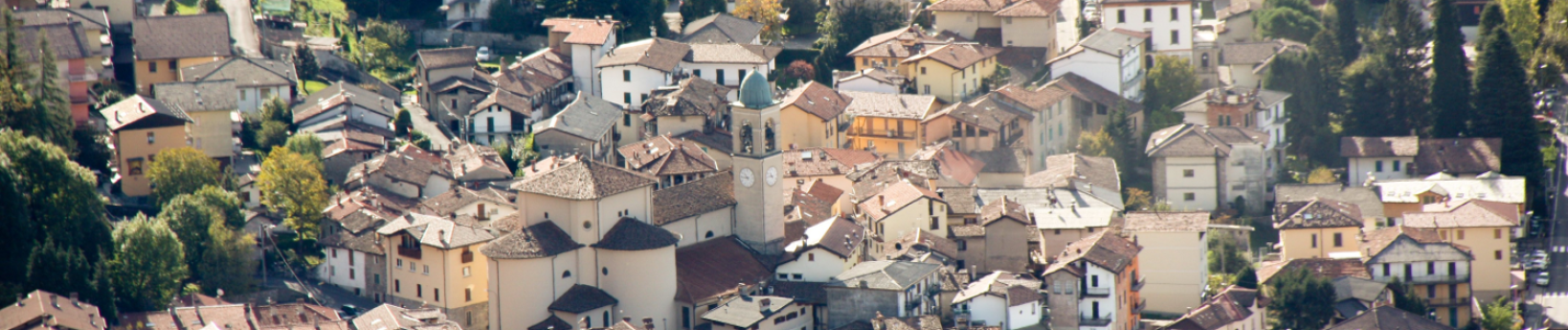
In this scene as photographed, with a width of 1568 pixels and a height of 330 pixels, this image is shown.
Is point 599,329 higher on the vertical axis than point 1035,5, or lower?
lower

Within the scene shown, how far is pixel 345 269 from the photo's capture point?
6831 cm

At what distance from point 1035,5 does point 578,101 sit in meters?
21.9

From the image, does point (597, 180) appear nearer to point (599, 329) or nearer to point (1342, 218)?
point (599, 329)

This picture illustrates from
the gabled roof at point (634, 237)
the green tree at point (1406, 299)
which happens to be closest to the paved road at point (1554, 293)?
the green tree at point (1406, 299)

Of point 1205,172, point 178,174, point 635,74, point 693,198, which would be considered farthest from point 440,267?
point 1205,172

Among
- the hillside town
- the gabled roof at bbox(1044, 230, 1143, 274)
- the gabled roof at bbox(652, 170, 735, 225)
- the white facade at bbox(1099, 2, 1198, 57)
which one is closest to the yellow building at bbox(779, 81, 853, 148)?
the hillside town

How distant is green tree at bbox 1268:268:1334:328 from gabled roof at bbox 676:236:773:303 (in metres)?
16.9

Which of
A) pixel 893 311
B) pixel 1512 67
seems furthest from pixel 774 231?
pixel 1512 67

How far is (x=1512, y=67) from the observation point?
86938mm

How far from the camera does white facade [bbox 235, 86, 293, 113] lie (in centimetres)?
8075

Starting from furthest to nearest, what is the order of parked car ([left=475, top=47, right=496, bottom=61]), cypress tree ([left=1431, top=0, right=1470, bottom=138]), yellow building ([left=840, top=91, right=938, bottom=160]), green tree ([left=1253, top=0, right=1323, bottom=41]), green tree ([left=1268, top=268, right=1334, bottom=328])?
1. green tree ([left=1253, top=0, right=1323, bottom=41])
2. parked car ([left=475, top=47, right=496, bottom=61])
3. cypress tree ([left=1431, top=0, right=1470, bottom=138])
4. yellow building ([left=840, top=91, right=938, bottom=160])
5. green tree ([left=1268, top=268, right=1334, bottom=328])

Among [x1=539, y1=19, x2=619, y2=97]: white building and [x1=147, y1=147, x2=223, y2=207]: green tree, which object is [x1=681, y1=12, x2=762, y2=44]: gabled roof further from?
[x1=147, y1=147, x2=223, y2=207]: green tree

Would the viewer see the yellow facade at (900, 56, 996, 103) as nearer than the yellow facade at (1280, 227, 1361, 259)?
No

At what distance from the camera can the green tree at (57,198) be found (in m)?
63.6
